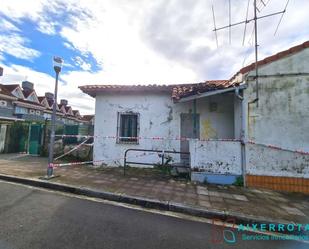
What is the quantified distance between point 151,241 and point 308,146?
5.67 meters

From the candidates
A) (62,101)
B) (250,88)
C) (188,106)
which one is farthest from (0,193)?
(62,101)

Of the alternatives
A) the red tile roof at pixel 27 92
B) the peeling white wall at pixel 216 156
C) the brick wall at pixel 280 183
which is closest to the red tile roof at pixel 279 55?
the peeling white wall at pixel 216 156

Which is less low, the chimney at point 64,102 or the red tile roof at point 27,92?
the chimney at point 64,102

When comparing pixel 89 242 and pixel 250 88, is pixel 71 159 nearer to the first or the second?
pixel 89 242

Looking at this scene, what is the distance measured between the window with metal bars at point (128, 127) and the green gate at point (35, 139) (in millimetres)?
6142

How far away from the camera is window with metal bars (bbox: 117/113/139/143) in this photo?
8281 millimetres

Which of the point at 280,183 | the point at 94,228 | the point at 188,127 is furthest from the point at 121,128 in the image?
the point at 280,183

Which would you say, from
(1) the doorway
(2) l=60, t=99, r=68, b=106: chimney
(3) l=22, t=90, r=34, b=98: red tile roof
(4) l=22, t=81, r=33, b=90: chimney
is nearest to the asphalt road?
(1) the doorway

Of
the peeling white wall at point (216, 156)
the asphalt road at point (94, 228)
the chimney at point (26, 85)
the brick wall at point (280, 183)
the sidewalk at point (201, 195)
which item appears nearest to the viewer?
the asphalt road at point (94, 228)

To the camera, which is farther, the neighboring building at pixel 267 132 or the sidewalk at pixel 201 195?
the neighboring building at pixel 267 132

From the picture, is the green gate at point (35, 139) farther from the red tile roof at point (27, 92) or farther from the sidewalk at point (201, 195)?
the red tile roof at point (27, 92)

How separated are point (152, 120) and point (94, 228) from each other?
5.44m

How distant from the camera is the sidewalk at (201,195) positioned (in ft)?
13.1

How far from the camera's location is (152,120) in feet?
26.7
